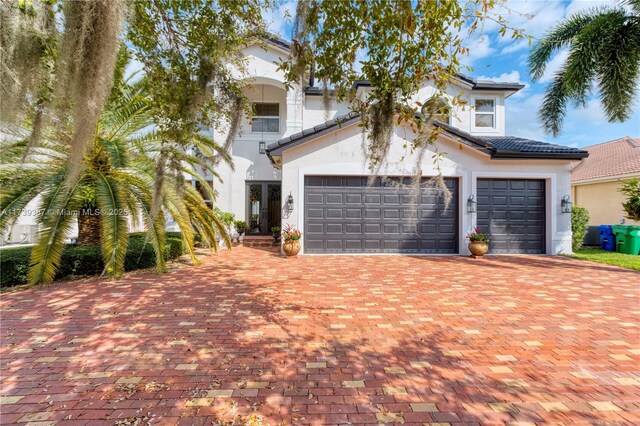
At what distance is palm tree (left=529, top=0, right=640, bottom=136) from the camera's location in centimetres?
Result: 786

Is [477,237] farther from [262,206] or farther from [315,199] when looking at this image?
[262,206]

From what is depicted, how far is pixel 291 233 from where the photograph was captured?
9.72m

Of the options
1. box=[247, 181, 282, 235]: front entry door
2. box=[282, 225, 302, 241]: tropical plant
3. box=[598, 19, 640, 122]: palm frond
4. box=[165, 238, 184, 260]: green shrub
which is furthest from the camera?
box=[247, 181, 282, 235]: front entry door

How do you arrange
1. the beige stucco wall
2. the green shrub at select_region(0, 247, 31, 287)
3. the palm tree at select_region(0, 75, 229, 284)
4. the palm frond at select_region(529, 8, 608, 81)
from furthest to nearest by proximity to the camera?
the beige stucco wall
the palm frond at select_region(529, 8, 608, 81)
the green shrub at select_region(0, 247, 31, 287)
the palm tree at select_region(0, 75, 229, 284)

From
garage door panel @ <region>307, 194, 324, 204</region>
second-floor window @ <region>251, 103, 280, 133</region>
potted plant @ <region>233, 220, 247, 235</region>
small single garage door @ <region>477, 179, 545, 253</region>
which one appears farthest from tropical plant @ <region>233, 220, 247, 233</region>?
small single garage door @ <region>477, 179, 545, 253</region>

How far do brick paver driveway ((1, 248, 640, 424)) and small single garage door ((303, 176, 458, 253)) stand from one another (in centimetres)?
410

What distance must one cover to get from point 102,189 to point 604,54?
13644 millimetres

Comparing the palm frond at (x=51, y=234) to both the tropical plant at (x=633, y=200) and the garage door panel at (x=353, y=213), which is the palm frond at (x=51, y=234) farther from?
the tropical plant at (x=633, y=200)

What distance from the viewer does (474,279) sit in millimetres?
6742

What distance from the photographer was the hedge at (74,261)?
6020 mm

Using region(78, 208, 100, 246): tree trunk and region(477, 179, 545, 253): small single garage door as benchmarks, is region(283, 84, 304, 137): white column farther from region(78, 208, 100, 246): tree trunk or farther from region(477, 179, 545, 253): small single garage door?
region(78, 208, 100, 246): tree trunk

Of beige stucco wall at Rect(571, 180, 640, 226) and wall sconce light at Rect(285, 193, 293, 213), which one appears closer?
wall sconce light at Rect(285, 193, 293, 213)

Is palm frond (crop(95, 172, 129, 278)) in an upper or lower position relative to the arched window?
lower

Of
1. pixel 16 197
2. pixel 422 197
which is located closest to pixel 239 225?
pixel 16 197
